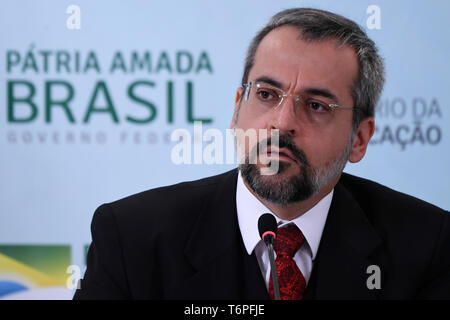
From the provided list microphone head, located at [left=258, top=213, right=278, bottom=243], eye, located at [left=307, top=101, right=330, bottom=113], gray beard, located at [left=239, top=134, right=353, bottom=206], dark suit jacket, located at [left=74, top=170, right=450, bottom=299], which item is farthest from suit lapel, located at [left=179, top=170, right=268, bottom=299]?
eye, located at [left=307, top=101, right=330, bottom=113]

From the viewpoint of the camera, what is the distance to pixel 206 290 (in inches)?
57.6

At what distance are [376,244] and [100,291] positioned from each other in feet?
2.47

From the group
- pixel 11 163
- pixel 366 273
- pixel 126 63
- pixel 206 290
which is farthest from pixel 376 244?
pixel 11 163

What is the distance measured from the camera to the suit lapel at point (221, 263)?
1.46m

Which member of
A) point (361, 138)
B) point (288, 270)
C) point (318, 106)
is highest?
point (318, 106)

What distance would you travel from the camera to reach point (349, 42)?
1.63 metres

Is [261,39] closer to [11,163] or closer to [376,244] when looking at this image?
[376,244]

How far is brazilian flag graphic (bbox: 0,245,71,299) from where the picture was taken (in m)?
2.01

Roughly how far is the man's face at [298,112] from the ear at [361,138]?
11cm

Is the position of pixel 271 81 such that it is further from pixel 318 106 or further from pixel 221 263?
pixel 221 263

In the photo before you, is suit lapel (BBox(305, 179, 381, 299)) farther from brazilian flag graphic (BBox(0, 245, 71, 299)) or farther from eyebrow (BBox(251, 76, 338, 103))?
brazilian flag graphic (BBox(0, 245, 71, 299))

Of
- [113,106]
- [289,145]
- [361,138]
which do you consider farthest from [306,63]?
[113,106]

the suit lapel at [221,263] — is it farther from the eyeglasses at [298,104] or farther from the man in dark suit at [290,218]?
the eyeglasses at [298,104]

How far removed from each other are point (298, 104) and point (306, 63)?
115 millimetres
